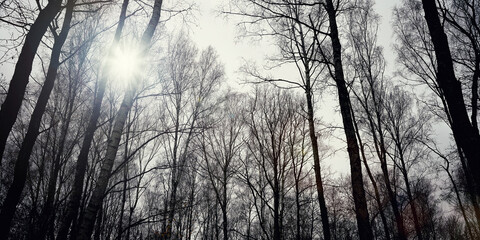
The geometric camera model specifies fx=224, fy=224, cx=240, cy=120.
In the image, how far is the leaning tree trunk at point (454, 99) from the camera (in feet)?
9.43

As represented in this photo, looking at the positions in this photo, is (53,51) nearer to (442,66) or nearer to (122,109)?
(122,109)

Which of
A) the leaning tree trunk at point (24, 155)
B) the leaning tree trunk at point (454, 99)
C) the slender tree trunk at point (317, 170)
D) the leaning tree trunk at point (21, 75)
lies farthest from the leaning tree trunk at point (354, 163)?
the leaning tree trunk at point (24, 155)

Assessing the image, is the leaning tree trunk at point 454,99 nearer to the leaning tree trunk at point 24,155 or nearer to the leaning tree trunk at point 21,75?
the leaning tree trunk at point 21,75

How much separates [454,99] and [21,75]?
6.46 m

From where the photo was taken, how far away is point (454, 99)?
10.2ft

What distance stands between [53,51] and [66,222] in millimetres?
3851

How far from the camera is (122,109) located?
4008mm

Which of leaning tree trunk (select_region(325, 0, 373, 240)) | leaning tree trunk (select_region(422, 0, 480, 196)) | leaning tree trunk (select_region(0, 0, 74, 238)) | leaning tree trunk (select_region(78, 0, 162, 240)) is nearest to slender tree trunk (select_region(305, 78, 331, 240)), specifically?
leaning tree trunk (select_region(325, 0, 373, 240))

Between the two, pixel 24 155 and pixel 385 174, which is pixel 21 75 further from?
pixel 385 174

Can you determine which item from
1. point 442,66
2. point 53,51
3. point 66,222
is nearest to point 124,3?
point 53,51

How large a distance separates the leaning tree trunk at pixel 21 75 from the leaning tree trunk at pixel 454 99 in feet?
20.3

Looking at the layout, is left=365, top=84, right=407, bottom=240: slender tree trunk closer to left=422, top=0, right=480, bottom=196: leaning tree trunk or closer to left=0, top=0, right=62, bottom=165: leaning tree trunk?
left=422, top=0, right=480, bottom=196: leaning tree trunk

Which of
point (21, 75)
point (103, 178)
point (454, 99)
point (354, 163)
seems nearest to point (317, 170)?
point (354, 163)

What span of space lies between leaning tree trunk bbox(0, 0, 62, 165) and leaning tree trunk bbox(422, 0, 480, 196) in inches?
243
